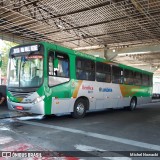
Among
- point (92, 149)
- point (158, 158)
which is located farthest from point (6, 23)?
point (158, 158)

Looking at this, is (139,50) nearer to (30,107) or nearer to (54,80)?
(54,80)

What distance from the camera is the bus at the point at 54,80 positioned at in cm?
947

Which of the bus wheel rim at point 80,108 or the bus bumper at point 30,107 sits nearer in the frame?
the bus bumper at point 30,107

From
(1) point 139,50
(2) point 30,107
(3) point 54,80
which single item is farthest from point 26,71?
(1) point 139,50

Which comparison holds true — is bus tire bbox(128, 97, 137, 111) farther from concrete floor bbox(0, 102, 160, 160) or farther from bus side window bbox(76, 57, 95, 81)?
concrete floor bbox(0, 102, 160, 160)

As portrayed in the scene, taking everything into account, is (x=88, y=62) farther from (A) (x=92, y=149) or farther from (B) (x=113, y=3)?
(A) (x=92, y=149)

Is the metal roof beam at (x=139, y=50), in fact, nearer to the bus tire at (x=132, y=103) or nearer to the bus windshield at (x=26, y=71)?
the bus tire at (x=132, y=103)

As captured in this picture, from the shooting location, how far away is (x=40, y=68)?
9.45m

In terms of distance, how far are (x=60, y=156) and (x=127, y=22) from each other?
36.8ft

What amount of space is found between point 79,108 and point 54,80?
2272mm

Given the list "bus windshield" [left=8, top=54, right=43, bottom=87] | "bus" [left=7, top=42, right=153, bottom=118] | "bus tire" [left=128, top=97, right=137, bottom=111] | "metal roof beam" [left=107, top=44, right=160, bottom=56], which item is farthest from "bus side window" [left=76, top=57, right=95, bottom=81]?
"metal roof beam" [left=107, top=44, right=160, bottom=56]

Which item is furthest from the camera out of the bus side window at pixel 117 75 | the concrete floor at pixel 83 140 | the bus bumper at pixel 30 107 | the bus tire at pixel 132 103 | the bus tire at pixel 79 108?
the bus tire at pixel 132 103

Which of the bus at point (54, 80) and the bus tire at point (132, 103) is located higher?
the bus at point (54, 80)

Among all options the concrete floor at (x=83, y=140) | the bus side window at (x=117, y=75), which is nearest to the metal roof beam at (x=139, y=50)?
the bus side window at (x=117, y=75)
